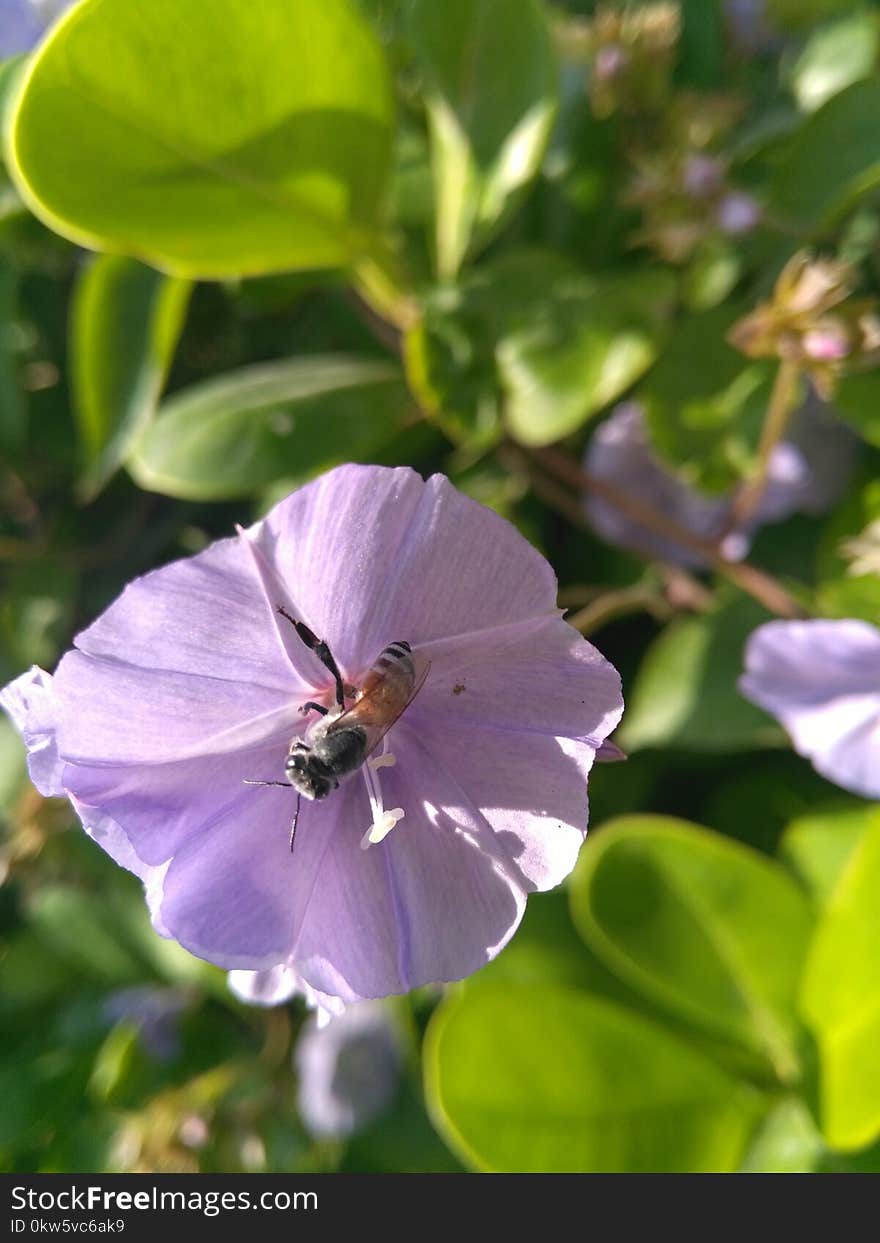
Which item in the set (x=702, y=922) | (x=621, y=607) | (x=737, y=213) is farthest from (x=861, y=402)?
(x=702, y=922)

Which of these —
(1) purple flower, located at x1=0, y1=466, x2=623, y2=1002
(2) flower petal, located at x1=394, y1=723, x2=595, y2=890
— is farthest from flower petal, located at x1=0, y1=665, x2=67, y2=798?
(2) flower petal, located at x1=394, y1=723, x2=595, y2=890

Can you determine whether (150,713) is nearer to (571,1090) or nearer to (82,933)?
(571,1090)

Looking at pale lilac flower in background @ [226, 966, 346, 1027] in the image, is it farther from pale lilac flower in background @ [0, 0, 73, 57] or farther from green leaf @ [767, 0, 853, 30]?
green leaf @ [767, 0, 853, 30]

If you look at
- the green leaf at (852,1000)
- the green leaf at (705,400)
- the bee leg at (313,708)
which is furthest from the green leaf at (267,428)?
the green leaf at (852,1000)

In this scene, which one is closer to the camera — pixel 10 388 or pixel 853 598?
pixel 853 598

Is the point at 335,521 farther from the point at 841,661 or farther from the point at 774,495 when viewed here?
the point at 774,495

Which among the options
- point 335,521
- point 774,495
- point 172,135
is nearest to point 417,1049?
point 774,495
